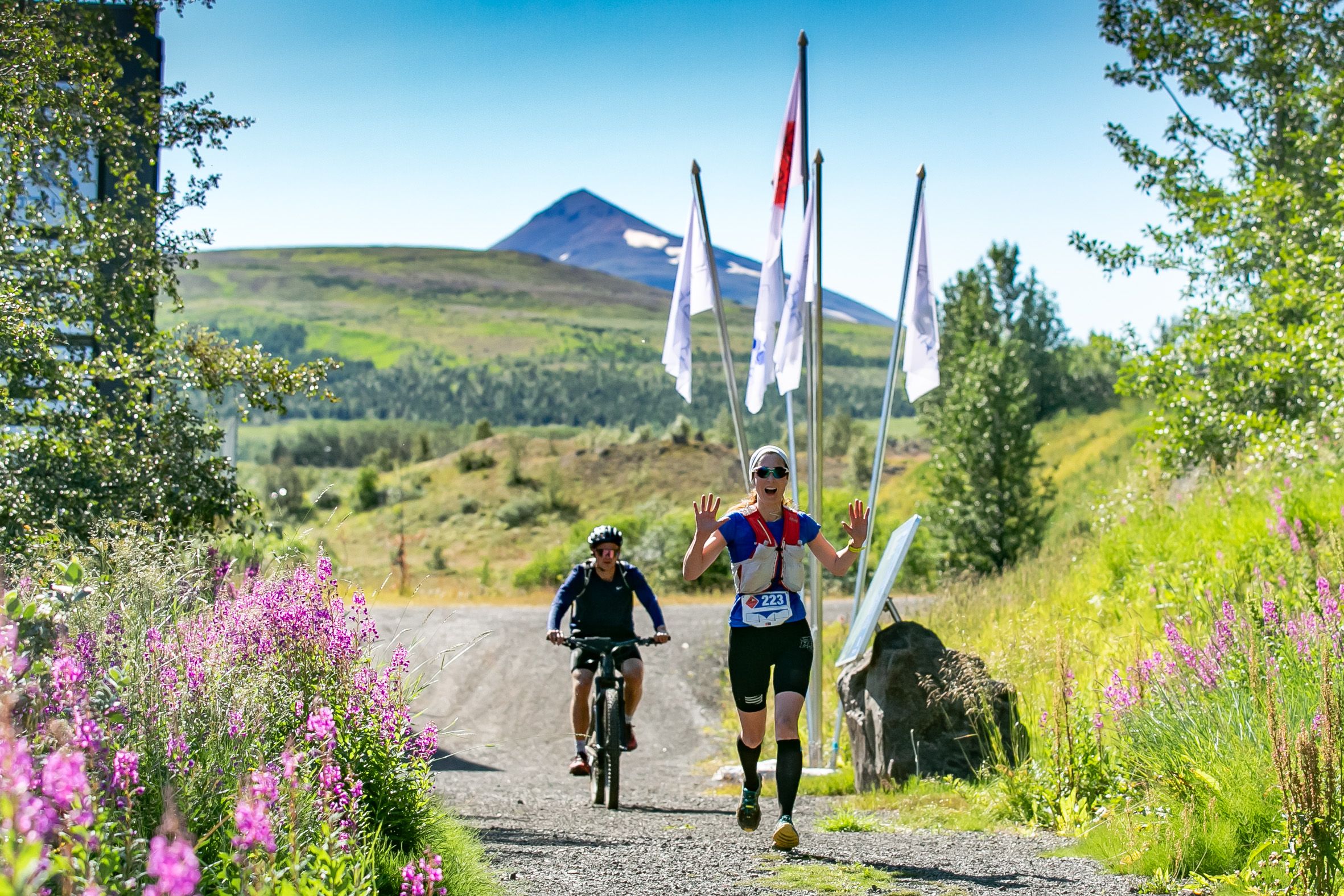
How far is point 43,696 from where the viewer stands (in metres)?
3.53

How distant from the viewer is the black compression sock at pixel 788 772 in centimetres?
623

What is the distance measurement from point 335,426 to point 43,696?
141 m

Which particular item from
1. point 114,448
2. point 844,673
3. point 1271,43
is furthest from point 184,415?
point 1271,43

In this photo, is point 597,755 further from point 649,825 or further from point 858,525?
point 858,525

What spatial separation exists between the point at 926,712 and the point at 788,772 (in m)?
2.81

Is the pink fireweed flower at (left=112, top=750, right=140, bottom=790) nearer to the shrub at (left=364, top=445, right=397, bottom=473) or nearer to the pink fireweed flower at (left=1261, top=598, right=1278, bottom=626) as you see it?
the pink fireweed flower at (left=1261, top=598, right=1278, bottom=626)

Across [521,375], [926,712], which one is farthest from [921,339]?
[521,375]

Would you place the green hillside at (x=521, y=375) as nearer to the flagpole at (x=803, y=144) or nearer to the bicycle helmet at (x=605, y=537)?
the flagpole at (x=803, y=144)

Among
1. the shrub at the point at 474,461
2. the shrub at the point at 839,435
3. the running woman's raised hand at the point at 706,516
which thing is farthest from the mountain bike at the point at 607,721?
the shrub at the point at 839,435

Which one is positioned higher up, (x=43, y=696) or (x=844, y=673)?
(x=43, y=696)

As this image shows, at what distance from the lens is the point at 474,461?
81.4 m

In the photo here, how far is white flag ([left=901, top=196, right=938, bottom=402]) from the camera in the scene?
10.4 m

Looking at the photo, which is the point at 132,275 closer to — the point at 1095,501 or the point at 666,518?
the point at 1095,501

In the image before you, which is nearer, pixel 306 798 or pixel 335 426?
pixel 306 798
